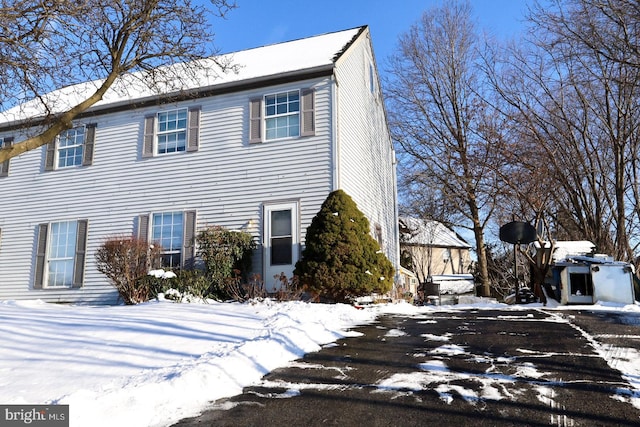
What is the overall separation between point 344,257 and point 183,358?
5.71 metres

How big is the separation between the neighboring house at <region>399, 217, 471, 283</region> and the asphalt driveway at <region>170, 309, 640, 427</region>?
20.3 metres

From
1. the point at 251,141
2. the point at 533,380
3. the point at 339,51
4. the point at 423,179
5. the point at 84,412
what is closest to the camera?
the point at 84,412

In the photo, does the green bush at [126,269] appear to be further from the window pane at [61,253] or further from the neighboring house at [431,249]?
the neighboring house at [431,249]

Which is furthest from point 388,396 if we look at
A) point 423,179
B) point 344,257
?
point 423,179

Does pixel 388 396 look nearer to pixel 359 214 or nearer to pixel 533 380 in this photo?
pixel 533 380

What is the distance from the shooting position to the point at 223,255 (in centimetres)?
1105

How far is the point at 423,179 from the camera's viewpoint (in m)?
22.2

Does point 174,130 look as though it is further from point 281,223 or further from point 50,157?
point 50,157

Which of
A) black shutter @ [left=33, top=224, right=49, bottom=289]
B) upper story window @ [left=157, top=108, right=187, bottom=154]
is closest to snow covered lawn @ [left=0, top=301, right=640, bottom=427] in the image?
upper story window @ [left=157, top=108, right=187, bottom=154]

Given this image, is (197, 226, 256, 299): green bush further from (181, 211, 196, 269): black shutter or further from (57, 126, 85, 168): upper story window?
(57, 126, 85, 168): upper story window

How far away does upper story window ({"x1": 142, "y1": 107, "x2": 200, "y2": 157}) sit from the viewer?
12.9 meters

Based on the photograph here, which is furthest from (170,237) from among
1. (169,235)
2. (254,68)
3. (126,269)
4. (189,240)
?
(254,68)

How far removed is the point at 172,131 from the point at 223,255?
14.1ft

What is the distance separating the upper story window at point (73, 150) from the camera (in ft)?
46.0
